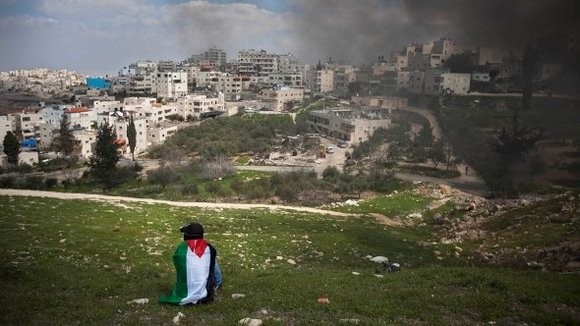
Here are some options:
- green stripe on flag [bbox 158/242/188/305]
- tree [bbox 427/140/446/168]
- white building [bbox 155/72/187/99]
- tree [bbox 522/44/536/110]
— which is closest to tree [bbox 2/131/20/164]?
white building [bbox 155/72/187/99]

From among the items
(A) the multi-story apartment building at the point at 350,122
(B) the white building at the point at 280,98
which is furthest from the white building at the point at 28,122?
(A) the multi-story apartment building at the point at 350,122

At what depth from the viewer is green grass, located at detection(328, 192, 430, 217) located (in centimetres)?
1727

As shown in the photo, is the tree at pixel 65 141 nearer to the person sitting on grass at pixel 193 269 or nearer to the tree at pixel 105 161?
the tree at pixel 105 161

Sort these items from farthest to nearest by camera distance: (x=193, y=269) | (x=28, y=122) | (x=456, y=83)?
1. (x=456, y=83)
2. (x=28, y=122)
3. (x=193, y=269)

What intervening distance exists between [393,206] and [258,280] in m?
13.0

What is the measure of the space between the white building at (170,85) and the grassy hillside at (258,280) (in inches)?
2006

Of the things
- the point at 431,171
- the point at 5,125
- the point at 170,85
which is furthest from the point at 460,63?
the point at 5,125

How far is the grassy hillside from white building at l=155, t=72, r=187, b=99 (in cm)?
5096

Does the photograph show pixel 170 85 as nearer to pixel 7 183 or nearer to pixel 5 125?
pixel 5 125

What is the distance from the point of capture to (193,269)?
4.89m

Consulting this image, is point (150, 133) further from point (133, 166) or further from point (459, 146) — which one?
point (459, 146)

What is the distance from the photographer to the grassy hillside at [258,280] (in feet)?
16.0

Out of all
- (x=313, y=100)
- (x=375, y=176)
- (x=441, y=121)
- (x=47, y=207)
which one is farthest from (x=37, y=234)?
(x=313, y=100)

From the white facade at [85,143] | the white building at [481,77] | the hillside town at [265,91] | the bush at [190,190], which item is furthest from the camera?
the white building at [481,77]
